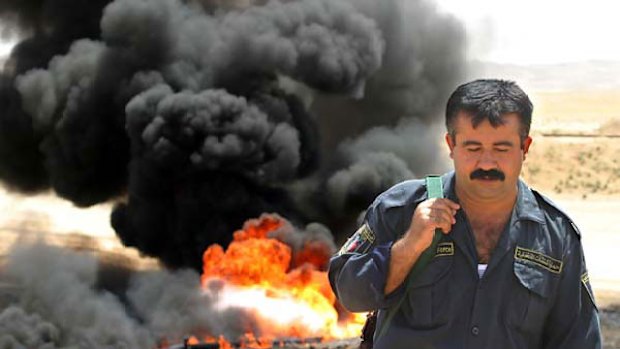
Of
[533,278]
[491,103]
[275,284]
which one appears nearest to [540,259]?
[533,278]

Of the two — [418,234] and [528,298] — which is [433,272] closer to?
[418,234]

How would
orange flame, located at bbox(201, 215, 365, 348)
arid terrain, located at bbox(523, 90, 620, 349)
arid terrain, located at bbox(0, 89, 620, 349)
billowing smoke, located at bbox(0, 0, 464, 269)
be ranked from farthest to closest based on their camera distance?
arid terrain, located at bbox(0, 89, 620, 349) → arid terrain, located at bbox(523, 90, 620, 349) → billowing smoke, located at bbox(0, 0, 464, 269) → orange flame, located at bbox(201, 215, 365, 348)

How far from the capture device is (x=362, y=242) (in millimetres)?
3875

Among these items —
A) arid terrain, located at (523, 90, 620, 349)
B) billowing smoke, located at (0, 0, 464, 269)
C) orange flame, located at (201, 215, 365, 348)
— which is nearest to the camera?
orange flame, located at (201, 215, 365, 348)

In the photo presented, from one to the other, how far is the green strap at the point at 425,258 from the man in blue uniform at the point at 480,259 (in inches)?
0.8

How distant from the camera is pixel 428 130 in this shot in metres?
31.5

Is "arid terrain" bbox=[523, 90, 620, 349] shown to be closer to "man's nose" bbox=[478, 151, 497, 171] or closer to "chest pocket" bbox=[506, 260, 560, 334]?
"chest pocket" bbox=[506, 260, 560, 334]

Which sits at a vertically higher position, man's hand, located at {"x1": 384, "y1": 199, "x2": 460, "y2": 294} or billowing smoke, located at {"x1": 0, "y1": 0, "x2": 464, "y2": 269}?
man's hand, located at {"x1": 384, "y1": 199, "x2": 460, "y2": 294}

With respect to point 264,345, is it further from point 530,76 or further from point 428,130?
point 530,76

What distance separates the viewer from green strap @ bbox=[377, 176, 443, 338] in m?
3.73

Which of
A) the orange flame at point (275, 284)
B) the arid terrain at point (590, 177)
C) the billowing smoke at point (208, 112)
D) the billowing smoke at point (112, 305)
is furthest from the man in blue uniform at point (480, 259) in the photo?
the billowing smoke at point (208, 112)

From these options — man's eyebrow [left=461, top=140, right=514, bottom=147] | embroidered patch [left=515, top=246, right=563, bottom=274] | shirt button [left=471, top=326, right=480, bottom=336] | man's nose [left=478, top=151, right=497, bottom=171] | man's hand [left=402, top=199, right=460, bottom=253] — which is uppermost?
man's eyebrow [left=461, top=140, right=514, bottom=147]

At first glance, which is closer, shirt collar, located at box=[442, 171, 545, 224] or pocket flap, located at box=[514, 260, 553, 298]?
pocket flap, located at box=[514, 260, 553, 298]

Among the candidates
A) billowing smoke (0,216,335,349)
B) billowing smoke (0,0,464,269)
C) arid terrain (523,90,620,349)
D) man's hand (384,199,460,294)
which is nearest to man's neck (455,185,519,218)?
man's hand (384,199,460,294)
